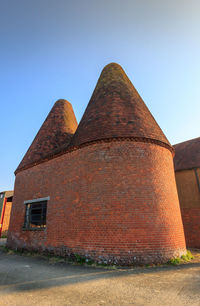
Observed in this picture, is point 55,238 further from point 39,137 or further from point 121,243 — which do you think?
point 39,137

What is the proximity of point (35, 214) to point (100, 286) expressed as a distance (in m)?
7.23

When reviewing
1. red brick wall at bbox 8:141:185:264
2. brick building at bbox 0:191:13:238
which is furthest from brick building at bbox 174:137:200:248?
brick building at bbox 0:191:13:238

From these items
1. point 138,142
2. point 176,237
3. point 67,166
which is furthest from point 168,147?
point 67,166

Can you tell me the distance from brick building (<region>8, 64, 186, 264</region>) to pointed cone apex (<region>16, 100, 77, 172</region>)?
3.30 ft

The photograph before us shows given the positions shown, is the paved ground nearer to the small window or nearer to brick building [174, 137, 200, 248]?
the small window

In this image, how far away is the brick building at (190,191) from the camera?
12.6m

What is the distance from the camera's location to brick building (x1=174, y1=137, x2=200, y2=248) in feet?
41.3

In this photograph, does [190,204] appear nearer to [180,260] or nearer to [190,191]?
[190,191]

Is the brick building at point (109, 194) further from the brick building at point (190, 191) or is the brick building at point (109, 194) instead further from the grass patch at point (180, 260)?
the brick building at point (190, 191)

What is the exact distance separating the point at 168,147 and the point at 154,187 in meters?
2.75

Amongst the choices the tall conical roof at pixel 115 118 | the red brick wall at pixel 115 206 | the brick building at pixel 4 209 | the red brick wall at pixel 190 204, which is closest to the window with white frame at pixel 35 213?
the red brick wall at pixel 115 206

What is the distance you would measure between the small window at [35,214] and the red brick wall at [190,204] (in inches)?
374

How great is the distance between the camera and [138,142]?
8852 millimetres

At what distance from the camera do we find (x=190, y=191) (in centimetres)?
1352
